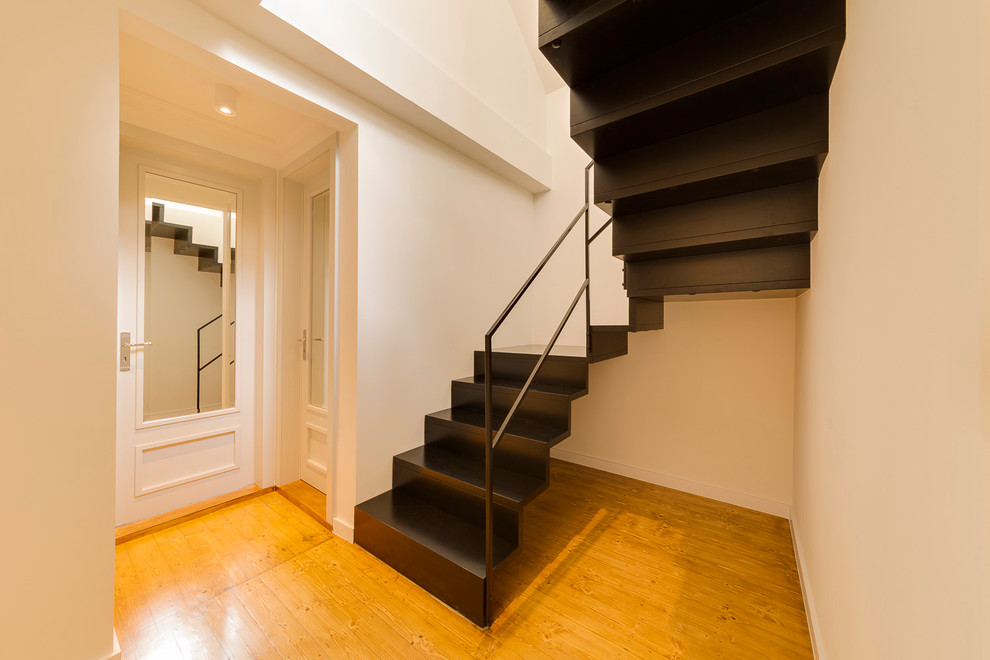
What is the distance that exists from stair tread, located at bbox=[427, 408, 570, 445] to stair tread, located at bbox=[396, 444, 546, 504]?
0.73ft

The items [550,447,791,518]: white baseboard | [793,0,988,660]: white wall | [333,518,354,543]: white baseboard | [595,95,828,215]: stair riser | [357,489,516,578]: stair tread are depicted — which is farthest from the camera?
A: [550,447,791,518]: white baseboard

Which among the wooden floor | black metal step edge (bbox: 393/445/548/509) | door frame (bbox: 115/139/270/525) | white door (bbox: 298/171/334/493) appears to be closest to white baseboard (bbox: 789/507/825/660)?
the wooden floor

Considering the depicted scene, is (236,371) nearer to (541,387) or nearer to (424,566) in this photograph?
(424,566)

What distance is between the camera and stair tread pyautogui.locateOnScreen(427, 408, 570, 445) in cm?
210

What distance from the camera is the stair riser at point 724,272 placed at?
177 cm

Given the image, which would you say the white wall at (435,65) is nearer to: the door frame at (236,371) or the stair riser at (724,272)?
the door frame at (236,371)

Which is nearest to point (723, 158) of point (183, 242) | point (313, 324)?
point (313, 324)

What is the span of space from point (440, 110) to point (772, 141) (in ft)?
6.38

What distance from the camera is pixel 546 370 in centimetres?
250

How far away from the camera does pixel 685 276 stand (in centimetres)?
209

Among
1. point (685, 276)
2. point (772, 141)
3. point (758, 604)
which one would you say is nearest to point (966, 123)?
point (772, 141)

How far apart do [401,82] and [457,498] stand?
97.9 inches

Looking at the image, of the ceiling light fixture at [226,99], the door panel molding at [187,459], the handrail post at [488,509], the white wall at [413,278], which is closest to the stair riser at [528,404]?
the white wall at [413,278]

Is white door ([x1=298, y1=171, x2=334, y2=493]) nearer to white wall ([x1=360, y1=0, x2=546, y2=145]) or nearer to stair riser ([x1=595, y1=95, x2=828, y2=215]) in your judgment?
white wall ([x1=360, y1=0, x2=546, y2=145])
